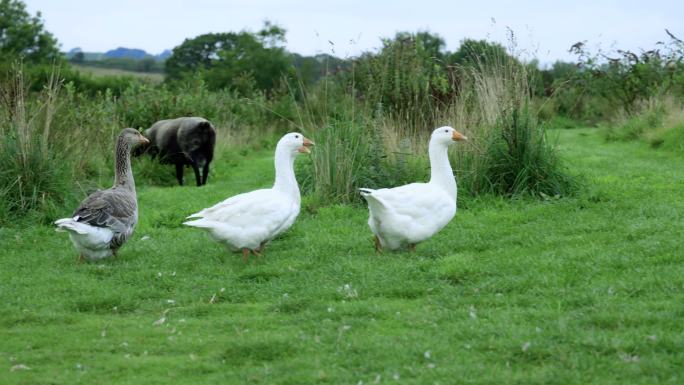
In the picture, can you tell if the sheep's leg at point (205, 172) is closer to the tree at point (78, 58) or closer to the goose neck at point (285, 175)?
the goose neck at point (285, 175)

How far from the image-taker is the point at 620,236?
370 inches

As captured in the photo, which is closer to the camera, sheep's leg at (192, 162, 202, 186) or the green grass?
the green grass

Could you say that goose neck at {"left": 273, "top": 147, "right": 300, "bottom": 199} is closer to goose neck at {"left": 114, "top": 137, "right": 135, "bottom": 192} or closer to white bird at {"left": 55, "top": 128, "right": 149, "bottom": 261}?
white bird at {"left": 55, "top": 128, "right": 149, "bottom": 261}

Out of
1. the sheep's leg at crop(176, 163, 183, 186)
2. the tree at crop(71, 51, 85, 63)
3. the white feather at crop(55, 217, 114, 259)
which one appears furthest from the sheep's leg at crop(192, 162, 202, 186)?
the tree at crop(71, 51, 85, 63)

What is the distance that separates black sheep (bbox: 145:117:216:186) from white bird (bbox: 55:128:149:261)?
26.2 feet

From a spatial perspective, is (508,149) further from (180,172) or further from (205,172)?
(180,172)

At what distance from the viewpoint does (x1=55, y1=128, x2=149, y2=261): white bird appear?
29.3 ft

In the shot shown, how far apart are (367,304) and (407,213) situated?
1878 millimetres

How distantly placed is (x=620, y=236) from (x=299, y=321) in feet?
13.5

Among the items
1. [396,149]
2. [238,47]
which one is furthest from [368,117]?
[238,47]

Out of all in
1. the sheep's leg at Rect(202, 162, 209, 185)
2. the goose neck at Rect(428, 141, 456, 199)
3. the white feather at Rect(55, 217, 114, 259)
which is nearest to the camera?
the white feather at Rect(55, 217, 114, 259)

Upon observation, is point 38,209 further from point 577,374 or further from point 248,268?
point 577,374

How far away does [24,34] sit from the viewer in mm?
69625

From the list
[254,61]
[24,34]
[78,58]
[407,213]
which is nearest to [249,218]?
[407,213]
